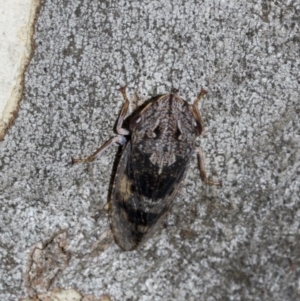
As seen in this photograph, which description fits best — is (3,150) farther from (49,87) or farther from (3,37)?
(3,37)

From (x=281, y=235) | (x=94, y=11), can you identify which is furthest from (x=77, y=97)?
(x=281, y=235)

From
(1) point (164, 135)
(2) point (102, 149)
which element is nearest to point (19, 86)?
(2) point (102, 149)

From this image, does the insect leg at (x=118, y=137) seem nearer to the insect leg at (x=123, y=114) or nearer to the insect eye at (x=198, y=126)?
the insect leg at (x=123, y=114)

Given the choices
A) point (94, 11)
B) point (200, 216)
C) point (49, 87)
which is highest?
point (94, 11)

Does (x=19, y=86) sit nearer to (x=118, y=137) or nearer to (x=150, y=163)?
(x=118, y=137)

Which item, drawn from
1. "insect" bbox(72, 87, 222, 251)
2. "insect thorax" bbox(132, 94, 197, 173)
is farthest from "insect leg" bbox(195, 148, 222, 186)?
"insect thorax" bbox(132, 94, 197, 173)

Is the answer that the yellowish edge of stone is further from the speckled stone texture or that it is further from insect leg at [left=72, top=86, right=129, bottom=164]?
insect leg at [left=72, top=86, right=129, bottom=164]
